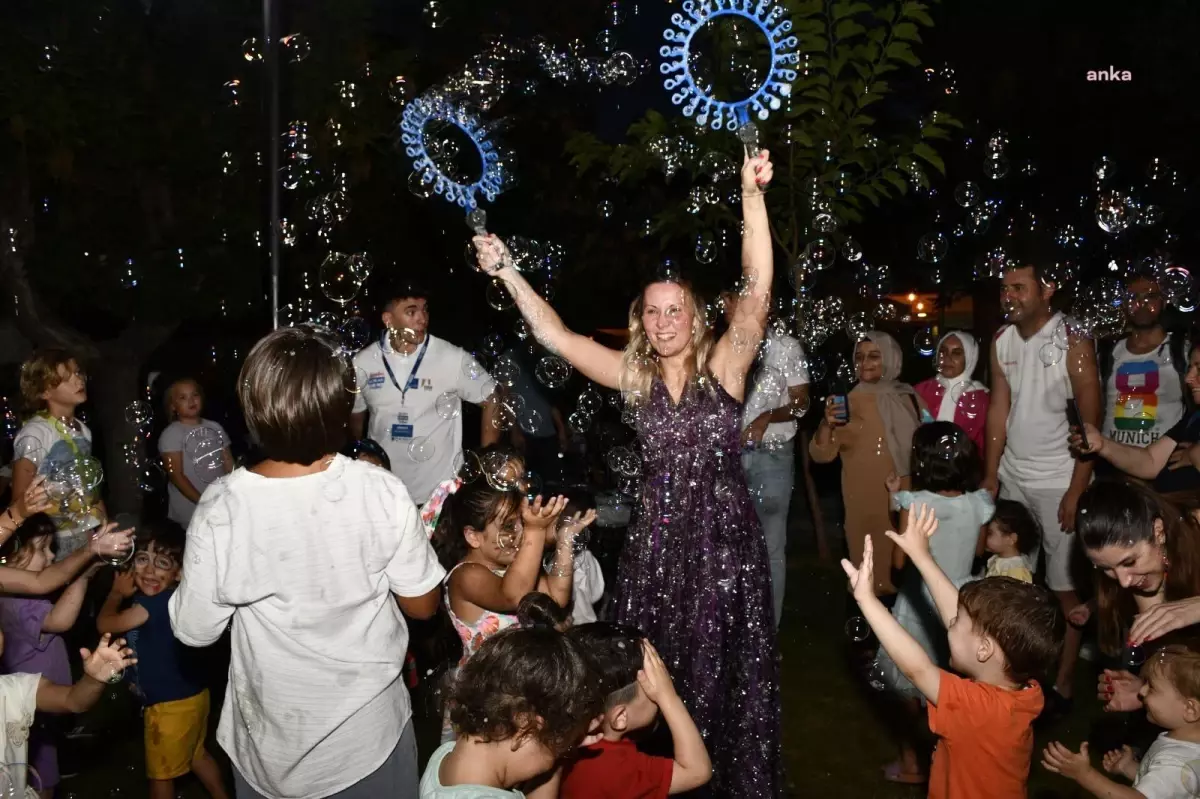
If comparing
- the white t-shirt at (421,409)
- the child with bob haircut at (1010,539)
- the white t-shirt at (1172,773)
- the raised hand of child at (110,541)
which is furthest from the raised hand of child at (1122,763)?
the white t-shirt at (421,409)

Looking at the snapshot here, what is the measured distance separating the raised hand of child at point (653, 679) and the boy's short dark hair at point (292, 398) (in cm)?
97

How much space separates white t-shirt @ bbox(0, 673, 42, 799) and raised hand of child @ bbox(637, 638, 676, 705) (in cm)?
163

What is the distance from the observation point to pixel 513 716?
2.31m

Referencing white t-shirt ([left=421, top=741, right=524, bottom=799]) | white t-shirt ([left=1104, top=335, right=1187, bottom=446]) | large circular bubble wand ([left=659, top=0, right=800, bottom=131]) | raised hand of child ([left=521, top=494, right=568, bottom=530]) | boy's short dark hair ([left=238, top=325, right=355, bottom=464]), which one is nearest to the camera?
white t-shirt ([left=421, top=741, right=524, bottom=799])

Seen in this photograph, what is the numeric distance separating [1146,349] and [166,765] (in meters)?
4.94

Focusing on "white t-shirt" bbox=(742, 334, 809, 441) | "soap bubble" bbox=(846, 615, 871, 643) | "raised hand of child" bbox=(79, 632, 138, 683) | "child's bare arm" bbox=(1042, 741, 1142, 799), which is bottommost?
"soap bubble" bbox=(846, 615, 871, 643)

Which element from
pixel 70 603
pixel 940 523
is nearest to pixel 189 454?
pixel 70 603

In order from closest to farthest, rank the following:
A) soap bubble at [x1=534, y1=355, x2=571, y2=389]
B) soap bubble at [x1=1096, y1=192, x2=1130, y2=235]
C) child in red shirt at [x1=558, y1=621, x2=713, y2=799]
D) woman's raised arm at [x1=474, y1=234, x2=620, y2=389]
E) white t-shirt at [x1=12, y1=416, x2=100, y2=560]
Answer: child in red shirt at [x1=558, y1=621, x2=713, y2=799]
woman's raised arm at [x1=474, y1=234, x2=620, y2=389]
soap bubble at [x1=534, y1=355, x2=571, y2=389]
white t-shirt at [x1=12, y1=416, x2=100, y2=560]
soap bubble at [x1=1096, y1=192, x2=1130, y2=235]

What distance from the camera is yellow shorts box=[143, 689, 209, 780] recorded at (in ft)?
13.3

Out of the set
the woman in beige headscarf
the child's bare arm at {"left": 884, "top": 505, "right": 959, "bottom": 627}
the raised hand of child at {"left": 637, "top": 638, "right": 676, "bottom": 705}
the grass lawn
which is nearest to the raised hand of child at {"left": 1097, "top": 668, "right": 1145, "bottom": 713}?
the child's bare arm at {"left": 884, "top": 505, "right": 959, "bottom": 627}

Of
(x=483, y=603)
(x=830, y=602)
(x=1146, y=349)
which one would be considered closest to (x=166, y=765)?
(x=483, y=603)

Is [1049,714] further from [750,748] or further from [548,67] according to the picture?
[548,67]

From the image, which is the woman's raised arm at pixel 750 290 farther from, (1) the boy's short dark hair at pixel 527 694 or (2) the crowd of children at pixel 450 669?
(1) the boy's short dark hair at pixel 527 694

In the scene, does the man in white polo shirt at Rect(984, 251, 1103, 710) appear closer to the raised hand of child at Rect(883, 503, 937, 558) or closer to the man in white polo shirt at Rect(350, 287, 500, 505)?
the raised hand of child at Rect(883, 503, 937, 558)
